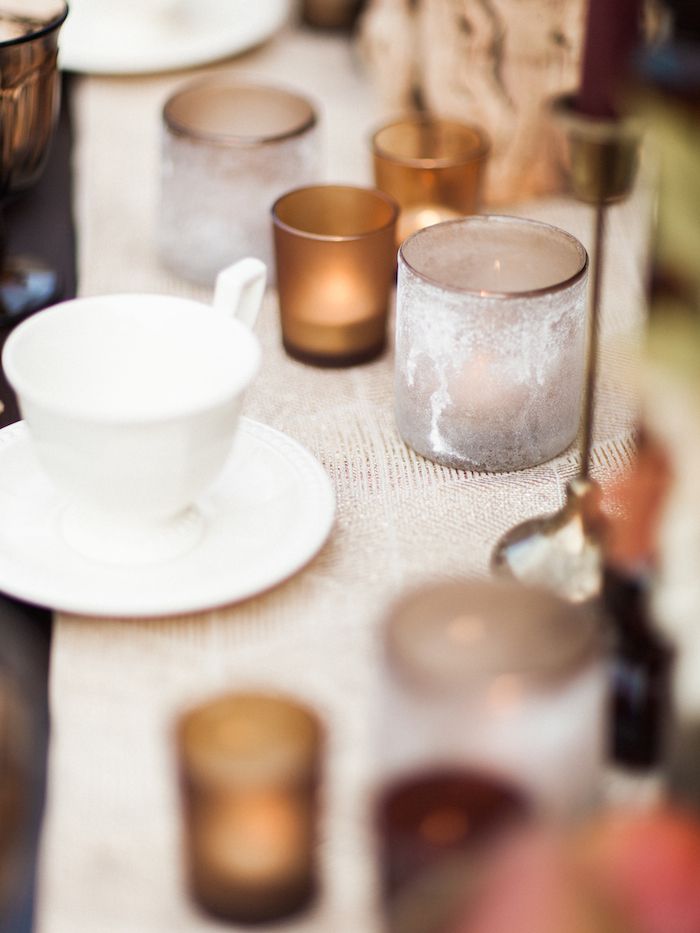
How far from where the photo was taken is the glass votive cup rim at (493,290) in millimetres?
728

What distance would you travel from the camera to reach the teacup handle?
29.0 inches

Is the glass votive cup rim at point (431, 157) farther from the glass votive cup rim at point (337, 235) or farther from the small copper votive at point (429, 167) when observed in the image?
the glass votive cup rim at point (337, 235)

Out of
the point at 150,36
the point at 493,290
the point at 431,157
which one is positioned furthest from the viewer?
the point at 150,36

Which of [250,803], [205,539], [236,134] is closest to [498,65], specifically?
[236,134]

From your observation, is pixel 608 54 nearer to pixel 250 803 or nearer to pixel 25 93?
pixel 250 803

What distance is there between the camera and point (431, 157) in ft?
3.52

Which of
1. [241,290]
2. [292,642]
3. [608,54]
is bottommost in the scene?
[292,642]

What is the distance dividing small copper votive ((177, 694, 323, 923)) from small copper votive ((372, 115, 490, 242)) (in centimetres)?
59

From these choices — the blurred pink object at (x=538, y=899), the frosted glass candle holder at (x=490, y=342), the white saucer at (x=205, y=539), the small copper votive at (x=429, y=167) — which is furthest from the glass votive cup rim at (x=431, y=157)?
the blurred pink object at (x=538, y=899)

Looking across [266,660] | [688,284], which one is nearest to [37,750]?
[266,660]

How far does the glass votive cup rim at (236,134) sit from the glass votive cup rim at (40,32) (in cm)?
13

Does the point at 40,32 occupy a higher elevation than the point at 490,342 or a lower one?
higher

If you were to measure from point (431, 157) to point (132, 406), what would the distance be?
456 mm

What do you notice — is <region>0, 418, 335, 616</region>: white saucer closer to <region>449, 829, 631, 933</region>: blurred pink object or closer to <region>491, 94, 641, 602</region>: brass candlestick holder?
<region>491, 94, 641, 602</region>: brass candlestick holder
